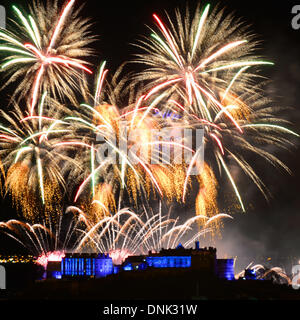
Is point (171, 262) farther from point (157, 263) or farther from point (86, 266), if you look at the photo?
point (86, 266)

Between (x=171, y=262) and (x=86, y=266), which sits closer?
(x=171, y=262)

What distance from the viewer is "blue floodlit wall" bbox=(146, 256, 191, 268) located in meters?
63.4

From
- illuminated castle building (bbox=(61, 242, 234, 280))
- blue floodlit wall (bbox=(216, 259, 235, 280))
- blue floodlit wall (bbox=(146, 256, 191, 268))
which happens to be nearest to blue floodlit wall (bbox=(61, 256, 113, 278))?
illuminated castle building (bbox=(61, 242, 234, 280))

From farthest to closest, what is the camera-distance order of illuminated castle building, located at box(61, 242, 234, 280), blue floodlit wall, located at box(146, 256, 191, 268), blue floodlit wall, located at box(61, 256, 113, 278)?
blue floodlit wall, located at box(61, 256, 113, 278) < blue floodlit wall, located at box(146, 256, 191, 268) < illuminated castle building, located at box(61, 242, 234, 280)

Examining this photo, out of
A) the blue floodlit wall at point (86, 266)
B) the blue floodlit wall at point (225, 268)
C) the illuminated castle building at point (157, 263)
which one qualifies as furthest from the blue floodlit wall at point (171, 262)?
the blue floodlit wall at point (86, 266)

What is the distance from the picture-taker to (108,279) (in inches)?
2277

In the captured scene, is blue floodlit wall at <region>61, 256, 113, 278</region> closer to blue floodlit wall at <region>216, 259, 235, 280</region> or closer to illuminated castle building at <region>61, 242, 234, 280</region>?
illuminated castle building at <region>61, 242, 234, 280</region>

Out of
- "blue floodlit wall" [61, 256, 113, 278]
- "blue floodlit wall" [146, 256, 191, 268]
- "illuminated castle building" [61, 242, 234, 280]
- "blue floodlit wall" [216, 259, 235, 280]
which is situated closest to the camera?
"illuminated castle building" [61, 242, 234, 280]

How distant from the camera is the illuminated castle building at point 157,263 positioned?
62219 mm

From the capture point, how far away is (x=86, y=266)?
70.8m

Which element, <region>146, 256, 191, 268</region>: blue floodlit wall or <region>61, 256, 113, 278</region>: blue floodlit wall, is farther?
<region>61, 256, 113, 278</region>: blue floodlit wall

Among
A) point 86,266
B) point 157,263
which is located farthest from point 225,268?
point 86,266

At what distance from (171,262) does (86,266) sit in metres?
15.4
